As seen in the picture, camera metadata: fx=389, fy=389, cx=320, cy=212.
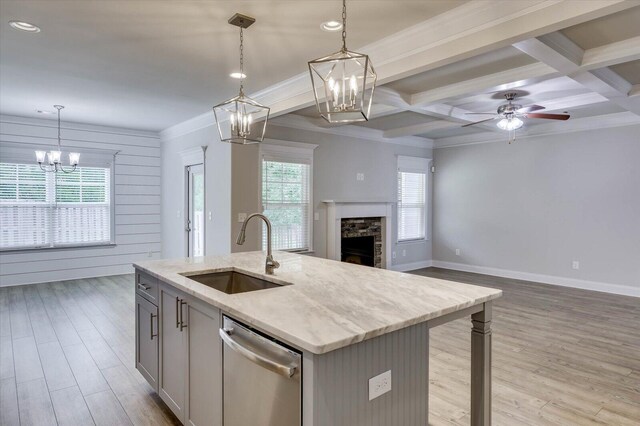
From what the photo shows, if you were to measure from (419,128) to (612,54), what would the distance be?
3.45 meters

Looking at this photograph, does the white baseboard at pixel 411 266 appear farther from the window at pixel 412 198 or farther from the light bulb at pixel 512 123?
the light bulb at pixel 512 123

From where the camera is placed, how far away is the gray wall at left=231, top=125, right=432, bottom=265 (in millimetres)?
5469

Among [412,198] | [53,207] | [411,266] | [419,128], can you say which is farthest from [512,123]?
[53,207]

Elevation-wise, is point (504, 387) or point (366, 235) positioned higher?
point (366, 235)

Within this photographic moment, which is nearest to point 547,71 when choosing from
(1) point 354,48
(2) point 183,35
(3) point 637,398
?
(1) point 354,48

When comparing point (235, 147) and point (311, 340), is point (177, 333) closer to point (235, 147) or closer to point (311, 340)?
point (311, 340)

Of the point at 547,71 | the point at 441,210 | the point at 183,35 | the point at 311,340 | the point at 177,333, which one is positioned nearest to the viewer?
the point at 311,340

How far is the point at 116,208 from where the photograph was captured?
285 inches

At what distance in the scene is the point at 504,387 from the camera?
298cm

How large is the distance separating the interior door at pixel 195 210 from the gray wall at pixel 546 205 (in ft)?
16.2

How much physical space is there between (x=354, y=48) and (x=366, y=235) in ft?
13.5

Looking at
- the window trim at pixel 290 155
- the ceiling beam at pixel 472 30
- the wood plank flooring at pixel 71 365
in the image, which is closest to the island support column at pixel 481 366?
the ceiling beam at pixel 472 30

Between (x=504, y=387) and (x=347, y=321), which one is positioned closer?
(x=347, y=321)

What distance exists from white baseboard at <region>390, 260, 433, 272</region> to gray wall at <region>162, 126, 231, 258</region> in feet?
11.5
